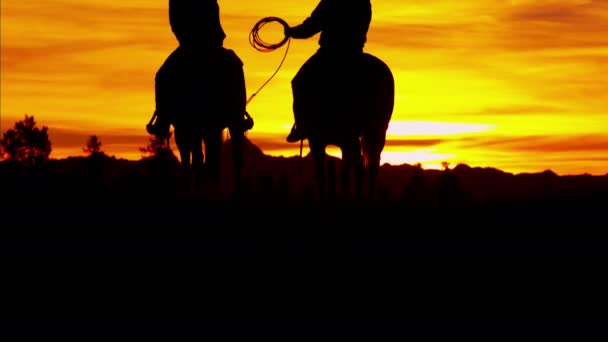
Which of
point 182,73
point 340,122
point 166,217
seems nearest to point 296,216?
point 166,217

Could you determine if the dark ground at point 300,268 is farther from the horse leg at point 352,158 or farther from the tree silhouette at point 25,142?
the tree silhouette at point 25,142

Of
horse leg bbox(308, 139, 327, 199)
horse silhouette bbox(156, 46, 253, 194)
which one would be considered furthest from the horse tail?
horse silhouette bbox(156, 46, 253, 194)

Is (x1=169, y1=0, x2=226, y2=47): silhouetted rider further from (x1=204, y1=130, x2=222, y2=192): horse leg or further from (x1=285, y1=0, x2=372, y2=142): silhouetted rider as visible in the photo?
(x1=204, y1=130, x2=222, y2=192): horse leg

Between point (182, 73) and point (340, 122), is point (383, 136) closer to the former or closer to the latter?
point (340, 122)

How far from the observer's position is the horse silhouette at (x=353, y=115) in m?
26.1

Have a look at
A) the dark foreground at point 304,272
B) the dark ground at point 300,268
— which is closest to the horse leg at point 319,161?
the dark ground at point 300,268

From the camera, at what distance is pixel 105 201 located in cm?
2672

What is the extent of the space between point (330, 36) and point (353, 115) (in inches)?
55.5

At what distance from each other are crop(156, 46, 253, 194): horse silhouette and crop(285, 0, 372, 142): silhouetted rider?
1.80 m

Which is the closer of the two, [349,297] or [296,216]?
[349,297]

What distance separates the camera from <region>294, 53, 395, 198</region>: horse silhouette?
26.1 meters

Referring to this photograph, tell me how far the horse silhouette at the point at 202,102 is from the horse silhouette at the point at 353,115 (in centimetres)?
194

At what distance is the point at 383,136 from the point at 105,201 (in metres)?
4.28

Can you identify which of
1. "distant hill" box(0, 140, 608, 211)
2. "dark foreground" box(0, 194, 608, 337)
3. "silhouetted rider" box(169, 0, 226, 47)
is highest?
"silhouetted rider" box(169, 0, 226, 47)
